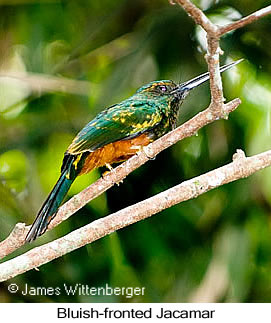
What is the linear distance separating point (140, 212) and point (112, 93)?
37 cm

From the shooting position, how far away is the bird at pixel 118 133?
1.19 meters

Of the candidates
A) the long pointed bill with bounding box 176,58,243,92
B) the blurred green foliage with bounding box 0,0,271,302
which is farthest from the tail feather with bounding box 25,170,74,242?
the long pointed bill with bounding box 176,58,243,92

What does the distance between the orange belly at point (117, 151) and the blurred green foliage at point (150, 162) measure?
0.15 m

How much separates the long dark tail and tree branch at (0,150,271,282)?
0.04 m

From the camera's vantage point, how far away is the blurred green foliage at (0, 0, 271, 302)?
1410mm

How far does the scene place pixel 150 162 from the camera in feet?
4.71

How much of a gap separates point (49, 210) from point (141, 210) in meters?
0.17

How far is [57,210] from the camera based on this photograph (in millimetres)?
1181

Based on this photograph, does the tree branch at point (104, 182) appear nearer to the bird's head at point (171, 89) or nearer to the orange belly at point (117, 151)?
the orange belly at point (117, 151)

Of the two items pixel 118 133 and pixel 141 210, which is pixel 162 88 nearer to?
pixel 118 133

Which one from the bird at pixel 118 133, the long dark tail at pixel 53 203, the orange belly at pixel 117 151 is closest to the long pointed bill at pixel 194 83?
the bird at pixel 118 133

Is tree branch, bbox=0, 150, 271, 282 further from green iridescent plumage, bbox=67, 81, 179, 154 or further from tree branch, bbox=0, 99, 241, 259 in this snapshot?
green iridescent plumage, bbox=67, 81, 179, 154

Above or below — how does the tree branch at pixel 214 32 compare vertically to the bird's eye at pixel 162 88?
→ below
